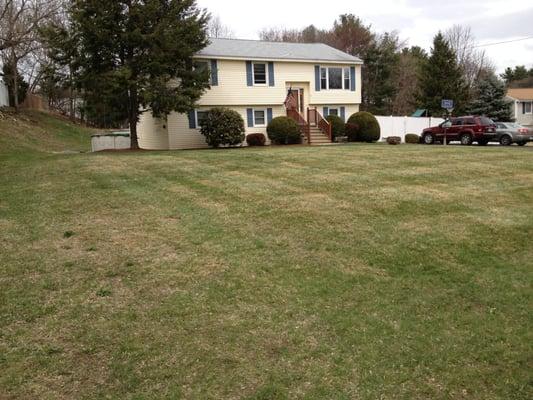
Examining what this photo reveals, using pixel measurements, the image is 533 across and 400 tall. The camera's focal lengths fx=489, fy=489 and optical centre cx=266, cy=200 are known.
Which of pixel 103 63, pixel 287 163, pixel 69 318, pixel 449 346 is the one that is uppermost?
pixel 103 63

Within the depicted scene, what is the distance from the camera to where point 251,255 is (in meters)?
6.20

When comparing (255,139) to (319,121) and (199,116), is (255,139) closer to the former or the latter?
(199,116)

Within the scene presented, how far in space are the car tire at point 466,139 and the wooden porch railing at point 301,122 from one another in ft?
28.1

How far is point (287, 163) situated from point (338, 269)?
8.24 meters

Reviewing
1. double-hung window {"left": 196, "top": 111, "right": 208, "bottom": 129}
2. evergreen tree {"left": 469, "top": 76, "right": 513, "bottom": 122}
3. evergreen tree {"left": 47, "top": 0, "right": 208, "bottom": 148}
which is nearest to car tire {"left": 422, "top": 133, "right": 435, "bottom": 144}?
evergreen tree {"left": 469, "top": 76, "right": 513, "bottom": 122}

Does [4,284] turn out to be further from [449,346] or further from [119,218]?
[449,346]

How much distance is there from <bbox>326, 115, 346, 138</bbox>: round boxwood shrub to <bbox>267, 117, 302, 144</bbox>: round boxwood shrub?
252 centimetres

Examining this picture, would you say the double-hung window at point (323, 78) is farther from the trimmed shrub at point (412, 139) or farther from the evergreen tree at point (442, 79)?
the evergreen tree at point (442, 79)

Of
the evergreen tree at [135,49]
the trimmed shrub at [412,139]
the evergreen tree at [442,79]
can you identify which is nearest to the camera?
the evergreen tree at [135,49]

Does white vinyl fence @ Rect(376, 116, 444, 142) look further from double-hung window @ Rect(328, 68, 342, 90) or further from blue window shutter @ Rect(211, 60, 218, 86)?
blue window shutter @ Rect(211, 60, 218, 86)

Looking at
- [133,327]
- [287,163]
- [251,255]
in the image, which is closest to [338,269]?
[251,255]

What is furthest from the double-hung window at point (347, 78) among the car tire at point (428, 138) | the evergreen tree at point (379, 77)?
the evergreen tree at point (379, 77)

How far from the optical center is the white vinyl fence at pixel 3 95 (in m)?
35.1

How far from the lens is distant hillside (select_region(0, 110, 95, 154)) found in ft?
82.9
